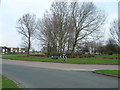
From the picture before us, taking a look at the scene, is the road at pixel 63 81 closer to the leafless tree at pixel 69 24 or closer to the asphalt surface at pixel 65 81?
the asphalt surface at pixel 65 81

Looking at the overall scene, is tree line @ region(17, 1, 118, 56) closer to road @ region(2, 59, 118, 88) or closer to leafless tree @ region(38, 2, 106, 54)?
leafless tree @ region(38, 2, 106, 54)

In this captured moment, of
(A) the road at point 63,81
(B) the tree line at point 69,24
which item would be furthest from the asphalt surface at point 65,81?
(B) the tree line at point 69,24

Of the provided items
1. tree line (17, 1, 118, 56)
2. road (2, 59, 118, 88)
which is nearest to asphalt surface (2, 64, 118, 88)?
road (2, 59, 118, 88)

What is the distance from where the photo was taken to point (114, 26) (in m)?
60.5

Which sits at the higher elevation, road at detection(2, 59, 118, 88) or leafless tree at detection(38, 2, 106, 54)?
leafless tree at detection(38, 2, 106, 54)

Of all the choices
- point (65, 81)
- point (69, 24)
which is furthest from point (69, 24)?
point (65, 81)

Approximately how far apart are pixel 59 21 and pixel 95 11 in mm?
10664

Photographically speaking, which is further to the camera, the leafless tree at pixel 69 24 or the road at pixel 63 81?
the leafless tree at pixel 69 24

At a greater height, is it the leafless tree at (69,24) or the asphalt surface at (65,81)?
the leafless tree at (69,24)

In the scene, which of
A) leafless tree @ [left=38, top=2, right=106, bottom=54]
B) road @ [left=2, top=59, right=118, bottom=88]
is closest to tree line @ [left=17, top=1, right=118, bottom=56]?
leafless tree @ [left=38, top=2, right=106, bottom=54]

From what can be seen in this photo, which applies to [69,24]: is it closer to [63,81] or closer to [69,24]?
[69,24]

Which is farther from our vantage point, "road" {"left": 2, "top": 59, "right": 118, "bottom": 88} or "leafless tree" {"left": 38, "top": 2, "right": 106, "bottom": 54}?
"leafless tree" {"left": 38, "top": 2, "right": 106, "bottom": 54}

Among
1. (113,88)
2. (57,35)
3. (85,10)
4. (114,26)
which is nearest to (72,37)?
(57,35)

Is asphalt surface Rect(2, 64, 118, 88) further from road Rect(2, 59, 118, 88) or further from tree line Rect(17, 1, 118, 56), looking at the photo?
tree line Rect(17, 1, 118, 56)
